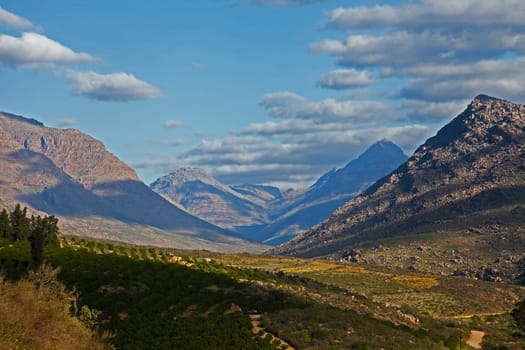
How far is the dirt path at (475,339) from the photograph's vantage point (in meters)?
73.8

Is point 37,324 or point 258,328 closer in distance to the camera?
point 37,324

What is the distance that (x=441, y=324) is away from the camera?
85.8 m

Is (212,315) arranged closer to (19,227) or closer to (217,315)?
(217,315)

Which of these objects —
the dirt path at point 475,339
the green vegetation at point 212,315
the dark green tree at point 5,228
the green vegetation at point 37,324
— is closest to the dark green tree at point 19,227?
the dark green tree at point 5,228

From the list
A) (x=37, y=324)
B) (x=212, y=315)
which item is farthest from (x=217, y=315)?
(x=37, y=324)

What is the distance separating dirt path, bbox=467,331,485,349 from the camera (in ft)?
242

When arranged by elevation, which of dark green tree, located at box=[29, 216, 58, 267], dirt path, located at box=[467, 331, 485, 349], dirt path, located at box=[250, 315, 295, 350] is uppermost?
dark green tree, located at box=[29, 216, 58, 267]

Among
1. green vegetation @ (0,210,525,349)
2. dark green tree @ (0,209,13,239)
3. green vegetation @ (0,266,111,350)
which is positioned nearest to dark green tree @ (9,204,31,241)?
dark green tree @ (0,209,13,239)

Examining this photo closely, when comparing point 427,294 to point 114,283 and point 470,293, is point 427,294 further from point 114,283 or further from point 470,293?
point 114,283

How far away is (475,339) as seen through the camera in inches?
3091

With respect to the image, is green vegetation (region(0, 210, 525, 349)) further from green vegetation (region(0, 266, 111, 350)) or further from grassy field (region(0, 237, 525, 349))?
green vegetation (region(0, 266, 111, 350))

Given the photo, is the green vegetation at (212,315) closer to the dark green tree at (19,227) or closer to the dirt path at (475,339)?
the dirt path at (475,339)

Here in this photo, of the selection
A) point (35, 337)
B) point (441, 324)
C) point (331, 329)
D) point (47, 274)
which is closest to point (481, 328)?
point (441, 324)

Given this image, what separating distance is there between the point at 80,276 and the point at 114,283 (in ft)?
15.2
